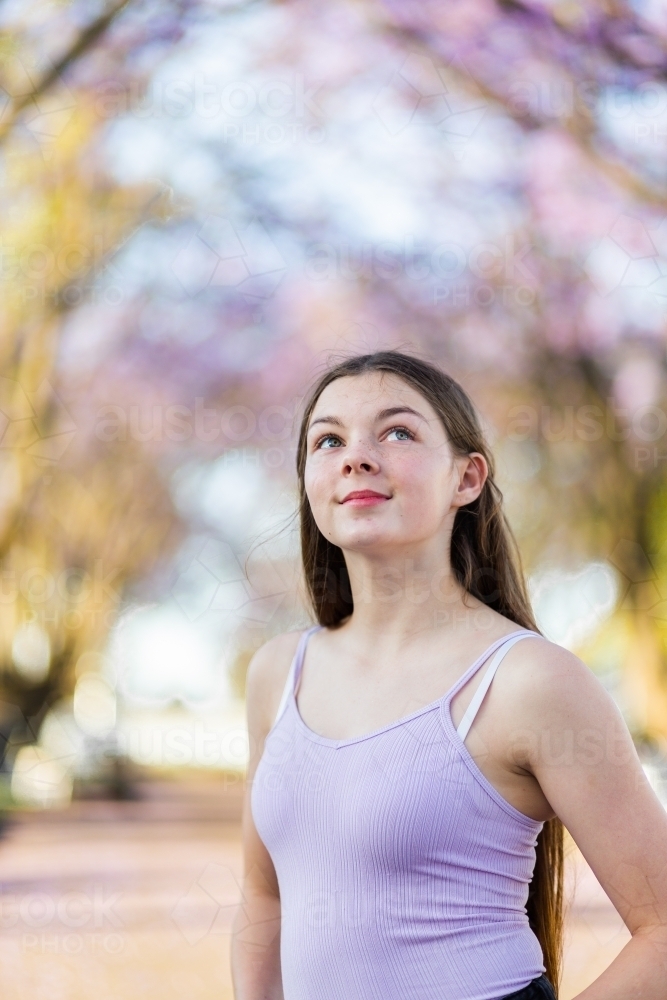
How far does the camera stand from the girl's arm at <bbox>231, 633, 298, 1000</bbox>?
0.75 meters

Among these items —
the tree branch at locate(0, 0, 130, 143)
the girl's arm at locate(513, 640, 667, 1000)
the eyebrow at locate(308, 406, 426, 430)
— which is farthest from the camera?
the tree branch at locate(0, 0, 130, 143)

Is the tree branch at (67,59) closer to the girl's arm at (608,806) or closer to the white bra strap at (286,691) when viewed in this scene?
the white bra strap at (286,691)

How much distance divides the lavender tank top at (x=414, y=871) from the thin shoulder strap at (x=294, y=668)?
88mm

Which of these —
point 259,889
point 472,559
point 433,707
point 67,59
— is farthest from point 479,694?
point 67,59

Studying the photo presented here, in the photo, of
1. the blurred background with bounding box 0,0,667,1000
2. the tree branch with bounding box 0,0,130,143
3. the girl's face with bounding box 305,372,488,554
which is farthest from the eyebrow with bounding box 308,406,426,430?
the tree branch with bounding box 0,0,130,143

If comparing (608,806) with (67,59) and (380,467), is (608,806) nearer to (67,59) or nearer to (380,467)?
(380,467)

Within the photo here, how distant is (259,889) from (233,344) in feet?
4.58

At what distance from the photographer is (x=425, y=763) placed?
2.02ft

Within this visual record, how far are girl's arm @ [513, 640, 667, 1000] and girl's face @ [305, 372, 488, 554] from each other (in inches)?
5.8

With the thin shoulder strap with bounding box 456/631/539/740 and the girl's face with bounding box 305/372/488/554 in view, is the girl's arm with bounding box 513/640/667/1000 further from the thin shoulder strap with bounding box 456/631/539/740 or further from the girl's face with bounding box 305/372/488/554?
the girl's face with bounding box 305/372/488/554

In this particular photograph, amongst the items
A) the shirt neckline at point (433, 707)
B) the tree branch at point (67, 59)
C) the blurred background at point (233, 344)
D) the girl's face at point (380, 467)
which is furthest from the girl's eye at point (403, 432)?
the tree branch at point (67, 59)

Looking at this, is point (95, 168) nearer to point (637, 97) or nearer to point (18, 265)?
point (18, 265)

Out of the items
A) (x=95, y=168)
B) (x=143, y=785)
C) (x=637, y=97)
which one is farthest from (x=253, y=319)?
(x=143, y=785)

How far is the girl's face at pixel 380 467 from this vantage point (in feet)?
2.18
